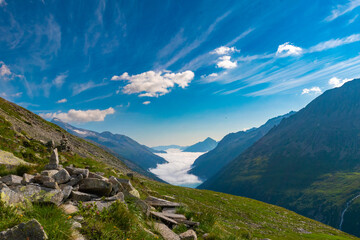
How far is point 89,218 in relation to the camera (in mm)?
7328

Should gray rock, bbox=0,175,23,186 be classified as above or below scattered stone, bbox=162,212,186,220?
above

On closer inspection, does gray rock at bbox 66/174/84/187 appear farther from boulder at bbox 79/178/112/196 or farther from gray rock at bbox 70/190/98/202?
gray rock at bbox 70/190/98/202

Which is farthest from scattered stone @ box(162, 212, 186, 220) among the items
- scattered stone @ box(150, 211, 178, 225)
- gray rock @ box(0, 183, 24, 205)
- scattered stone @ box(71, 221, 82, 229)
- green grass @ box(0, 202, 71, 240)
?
gray rock @ box(0, 183, 24, 205)

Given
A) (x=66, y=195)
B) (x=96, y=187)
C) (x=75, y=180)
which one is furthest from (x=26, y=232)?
(x=75, y=180)

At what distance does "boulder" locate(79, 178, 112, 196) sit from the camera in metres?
10.8

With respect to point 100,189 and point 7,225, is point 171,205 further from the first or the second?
point 7,225

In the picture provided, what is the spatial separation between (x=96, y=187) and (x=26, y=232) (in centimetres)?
571

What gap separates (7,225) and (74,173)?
7.22m

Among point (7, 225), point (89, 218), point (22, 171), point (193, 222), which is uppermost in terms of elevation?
point (22, 171)

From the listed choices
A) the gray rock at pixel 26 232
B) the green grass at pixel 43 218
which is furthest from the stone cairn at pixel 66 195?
the green grass at pixel 43 218

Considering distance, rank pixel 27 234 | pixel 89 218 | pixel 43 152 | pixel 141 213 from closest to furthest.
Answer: pixel 27 234, pixel 89 218, pixel 141 213, pixel 43 152

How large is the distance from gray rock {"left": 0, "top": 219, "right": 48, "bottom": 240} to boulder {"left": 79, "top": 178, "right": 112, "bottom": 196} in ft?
18.5

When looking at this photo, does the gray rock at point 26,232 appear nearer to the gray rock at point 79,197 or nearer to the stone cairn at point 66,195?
the stone cairn at point 66,195

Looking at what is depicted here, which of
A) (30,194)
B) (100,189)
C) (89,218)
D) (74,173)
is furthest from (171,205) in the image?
(30,194)
